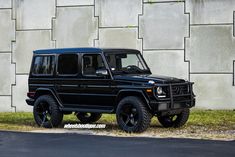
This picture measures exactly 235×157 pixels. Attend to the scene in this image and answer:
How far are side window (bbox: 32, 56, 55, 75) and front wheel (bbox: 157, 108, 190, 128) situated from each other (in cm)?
317

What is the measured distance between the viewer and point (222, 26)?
17547 millimetres

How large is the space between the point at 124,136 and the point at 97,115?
378cm

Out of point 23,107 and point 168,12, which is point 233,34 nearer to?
point 168,12

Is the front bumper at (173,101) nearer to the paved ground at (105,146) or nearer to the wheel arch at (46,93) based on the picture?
the paved ground at (105,146)

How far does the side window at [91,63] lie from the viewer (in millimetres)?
13797

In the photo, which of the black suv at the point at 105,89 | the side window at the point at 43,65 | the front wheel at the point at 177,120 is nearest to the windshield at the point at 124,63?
the black suv at the point at 105,89

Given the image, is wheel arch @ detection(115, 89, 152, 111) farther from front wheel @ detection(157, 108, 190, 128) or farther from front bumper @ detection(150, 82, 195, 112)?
Answer: front wheel @ detection(157, 108, 190, 128)

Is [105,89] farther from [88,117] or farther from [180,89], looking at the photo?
[88,117]

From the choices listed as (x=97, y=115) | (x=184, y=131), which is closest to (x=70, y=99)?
(x=97, y=115)

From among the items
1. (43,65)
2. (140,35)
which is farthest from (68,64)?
(140,35)

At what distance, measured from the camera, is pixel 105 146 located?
1061cm

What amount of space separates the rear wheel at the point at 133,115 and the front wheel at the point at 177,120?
1.50 metres

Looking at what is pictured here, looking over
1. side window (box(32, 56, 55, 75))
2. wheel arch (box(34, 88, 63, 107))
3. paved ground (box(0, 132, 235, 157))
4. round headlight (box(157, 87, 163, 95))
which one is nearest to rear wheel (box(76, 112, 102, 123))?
wheel arch (box(34, 88, 63, 107))

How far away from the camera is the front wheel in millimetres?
14008
